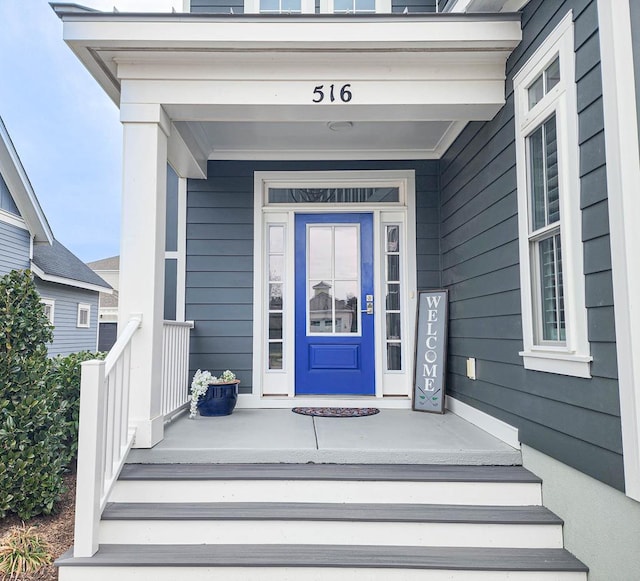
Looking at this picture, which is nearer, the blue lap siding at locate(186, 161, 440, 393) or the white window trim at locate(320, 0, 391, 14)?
the blue lap siding at locate(186, 161, 440, 393)

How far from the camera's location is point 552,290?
2424mm

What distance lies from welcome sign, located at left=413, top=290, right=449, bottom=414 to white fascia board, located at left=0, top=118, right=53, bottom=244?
7.97m

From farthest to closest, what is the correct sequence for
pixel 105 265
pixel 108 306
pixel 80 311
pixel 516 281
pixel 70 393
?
1. pixel 105 265
2. pixel 108 306
3. pixel 80 311
4. pixel 70 393
5. pixel 516 281

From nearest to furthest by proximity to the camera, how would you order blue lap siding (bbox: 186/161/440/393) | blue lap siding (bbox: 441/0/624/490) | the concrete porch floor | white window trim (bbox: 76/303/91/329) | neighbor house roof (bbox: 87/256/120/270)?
1. blue lap siding (bbox: 441/0/624/490)
2. the concrete porch floor
3. blue lap siding (bbox: 186/161/440/393)
4. white window trim (bbox: 76/303/91/329)
5. neighbor house roof (bbox: 87/256/120/270)

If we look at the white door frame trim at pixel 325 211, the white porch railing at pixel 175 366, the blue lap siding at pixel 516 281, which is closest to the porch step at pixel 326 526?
the blue lap siding at pixel 516 281

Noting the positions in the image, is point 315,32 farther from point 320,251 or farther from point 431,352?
point 431,352

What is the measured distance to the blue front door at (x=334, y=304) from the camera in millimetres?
4273

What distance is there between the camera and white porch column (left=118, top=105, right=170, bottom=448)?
9.14 ft

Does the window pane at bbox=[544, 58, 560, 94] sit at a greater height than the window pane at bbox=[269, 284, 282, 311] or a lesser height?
greater

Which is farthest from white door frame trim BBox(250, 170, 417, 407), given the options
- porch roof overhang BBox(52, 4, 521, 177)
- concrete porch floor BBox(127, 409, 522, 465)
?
porch roof overhang BBox(52, 4, 521, 177)

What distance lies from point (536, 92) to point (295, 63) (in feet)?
4.67

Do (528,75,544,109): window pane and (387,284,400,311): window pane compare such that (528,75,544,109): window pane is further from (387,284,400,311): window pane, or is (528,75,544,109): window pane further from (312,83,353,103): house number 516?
(387,284,400,311): window pane

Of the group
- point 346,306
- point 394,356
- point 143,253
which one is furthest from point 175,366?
point 394,356

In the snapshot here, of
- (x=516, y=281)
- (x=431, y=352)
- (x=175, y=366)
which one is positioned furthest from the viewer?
(x=431, y=352)
